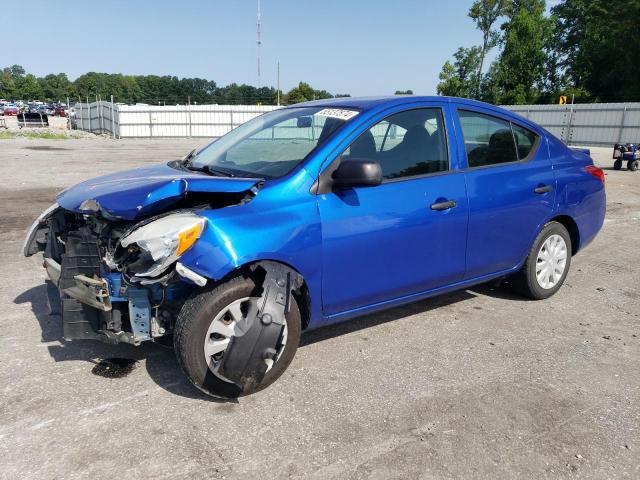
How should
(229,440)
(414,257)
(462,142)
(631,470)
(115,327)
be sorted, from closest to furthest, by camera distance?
1. (631,470)
2. (229,440)
3. (115,327)
4. (414,257)
5. (462,142)

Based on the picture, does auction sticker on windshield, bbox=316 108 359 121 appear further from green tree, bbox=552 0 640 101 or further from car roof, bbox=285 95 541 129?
green tree, bbox=552 0 640 101

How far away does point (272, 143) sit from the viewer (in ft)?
12.7

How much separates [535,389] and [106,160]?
17.0m

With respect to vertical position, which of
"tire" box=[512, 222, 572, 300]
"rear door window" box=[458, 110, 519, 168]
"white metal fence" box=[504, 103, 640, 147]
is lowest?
"tire" box=[512, 222, 572, 300]

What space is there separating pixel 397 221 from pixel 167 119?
1272 inches

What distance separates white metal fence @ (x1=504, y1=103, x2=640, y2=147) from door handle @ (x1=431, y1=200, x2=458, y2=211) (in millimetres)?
23024

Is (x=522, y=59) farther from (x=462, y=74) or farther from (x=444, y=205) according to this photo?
(x=444, y=205)

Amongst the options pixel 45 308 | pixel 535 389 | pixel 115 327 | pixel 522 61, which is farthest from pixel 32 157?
pixel 522 61

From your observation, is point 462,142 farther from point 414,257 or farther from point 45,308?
point 45,308

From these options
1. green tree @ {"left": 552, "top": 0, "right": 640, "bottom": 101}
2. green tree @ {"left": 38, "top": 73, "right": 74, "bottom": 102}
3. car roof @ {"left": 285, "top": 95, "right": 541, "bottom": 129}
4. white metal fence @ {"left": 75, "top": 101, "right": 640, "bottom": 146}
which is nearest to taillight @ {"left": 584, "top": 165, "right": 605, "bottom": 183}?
car roof @ {"left": 285, "top": 95, "right": 541, "bottom": 129}

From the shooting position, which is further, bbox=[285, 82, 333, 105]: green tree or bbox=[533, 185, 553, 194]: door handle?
bbox=[285, 82, 333, 105]: green tree

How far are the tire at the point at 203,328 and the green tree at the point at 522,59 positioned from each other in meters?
55.5

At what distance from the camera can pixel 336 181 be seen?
→ 324cm

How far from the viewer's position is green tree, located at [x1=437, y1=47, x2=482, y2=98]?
187ft
